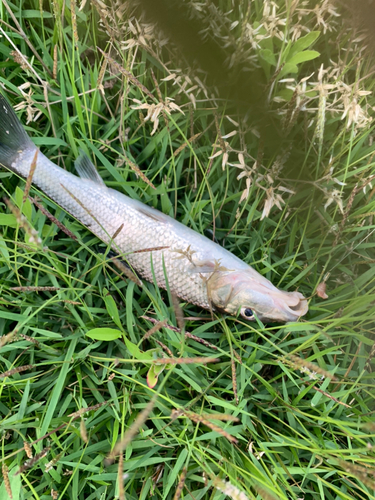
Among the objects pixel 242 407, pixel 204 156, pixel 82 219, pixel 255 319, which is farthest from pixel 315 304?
pixel 82 219

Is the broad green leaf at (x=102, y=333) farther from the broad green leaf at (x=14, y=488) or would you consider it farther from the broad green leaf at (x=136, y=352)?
the broad green leaf at (x=14, y=488)

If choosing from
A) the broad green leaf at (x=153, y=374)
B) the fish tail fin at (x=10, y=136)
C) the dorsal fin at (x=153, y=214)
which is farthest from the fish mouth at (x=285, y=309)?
the fish tail fin at (x=10, y=136)

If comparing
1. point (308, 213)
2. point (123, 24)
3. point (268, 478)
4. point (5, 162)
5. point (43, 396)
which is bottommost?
point (268, 478)

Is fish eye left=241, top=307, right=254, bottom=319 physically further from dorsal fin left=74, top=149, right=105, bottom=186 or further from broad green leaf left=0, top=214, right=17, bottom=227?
broad green leaf left=0, top=214, right=17, bottom=227

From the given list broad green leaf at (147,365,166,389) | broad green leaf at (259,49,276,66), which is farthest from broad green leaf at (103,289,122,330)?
broad green leaf at (259,49,276,66)

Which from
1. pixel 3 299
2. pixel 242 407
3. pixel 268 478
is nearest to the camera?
pixel 268 478

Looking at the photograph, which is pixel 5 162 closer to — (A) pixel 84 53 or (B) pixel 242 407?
(A) pixel 84 53

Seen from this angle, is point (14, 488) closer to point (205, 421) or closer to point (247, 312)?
point (205, 421)
